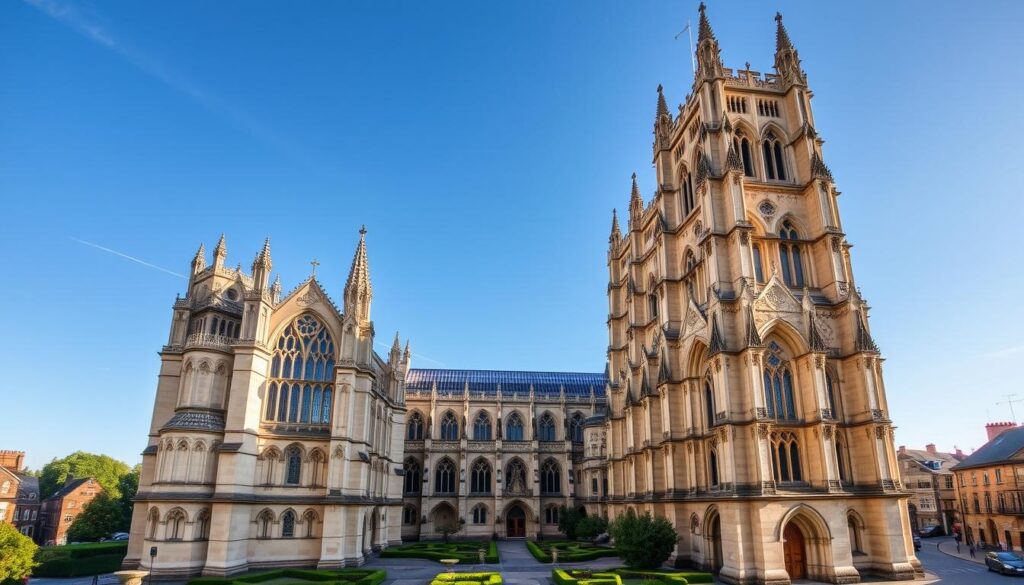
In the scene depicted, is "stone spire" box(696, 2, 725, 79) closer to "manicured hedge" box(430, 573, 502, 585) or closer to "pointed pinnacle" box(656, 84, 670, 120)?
"pointed pinnacle" box(656, 84, 670, 120)

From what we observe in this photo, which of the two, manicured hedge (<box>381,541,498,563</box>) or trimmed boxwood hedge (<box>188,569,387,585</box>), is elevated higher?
trimmed boxwood hedge (<box>188,569,387,585</box>)

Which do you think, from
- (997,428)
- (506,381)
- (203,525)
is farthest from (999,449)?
(203,525)

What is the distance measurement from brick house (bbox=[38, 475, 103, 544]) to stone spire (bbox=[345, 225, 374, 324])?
57.7 meters

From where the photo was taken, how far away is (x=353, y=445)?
1478 inches

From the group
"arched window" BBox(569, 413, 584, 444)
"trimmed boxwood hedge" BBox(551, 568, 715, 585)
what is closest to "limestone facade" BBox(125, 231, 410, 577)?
"trimmed boxwood hedge" BBox(551, 568, 715, 585)

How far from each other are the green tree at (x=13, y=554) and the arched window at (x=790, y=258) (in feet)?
137

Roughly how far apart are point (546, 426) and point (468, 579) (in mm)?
40980

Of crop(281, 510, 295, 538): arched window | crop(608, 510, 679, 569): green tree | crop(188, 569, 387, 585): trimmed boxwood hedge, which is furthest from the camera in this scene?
crop(281, 510, 295, 538): arched window

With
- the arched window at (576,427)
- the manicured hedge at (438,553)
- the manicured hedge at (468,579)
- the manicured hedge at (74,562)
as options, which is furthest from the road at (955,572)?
the manicured hedge at (74,562)

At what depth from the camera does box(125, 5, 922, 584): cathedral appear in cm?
2936

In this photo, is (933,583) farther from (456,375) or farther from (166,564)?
(456,375)

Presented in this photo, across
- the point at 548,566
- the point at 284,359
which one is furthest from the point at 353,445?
the point at 548,566

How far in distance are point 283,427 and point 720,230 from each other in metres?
30.5

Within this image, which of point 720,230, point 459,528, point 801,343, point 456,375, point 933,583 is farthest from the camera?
point 456,375
